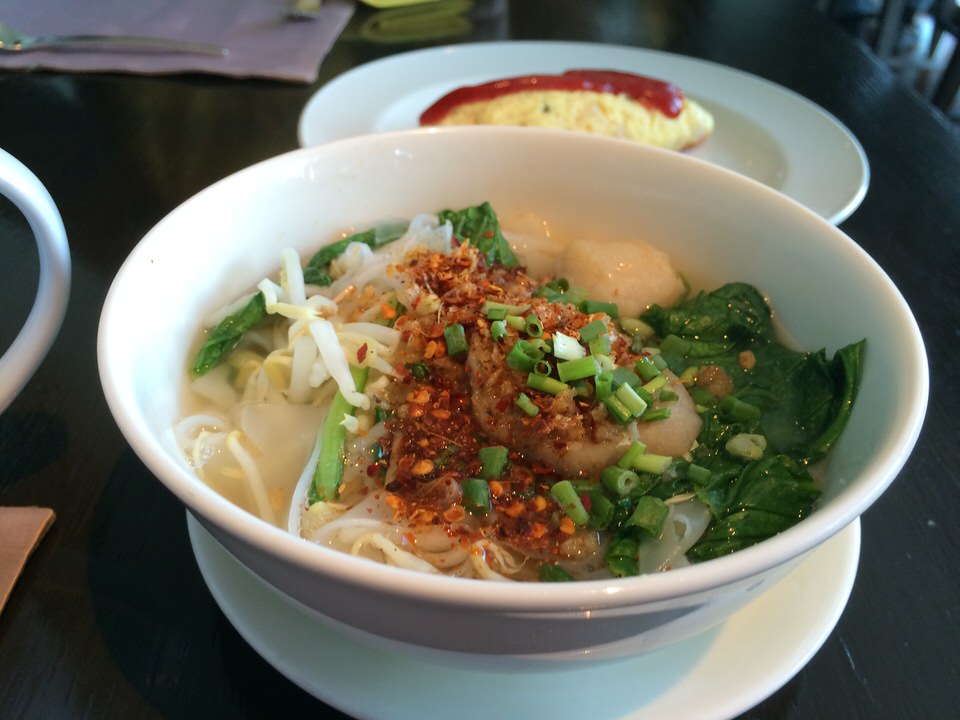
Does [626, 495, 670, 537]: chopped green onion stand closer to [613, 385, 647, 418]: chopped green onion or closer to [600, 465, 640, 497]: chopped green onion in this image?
[600, 465, 640, 497]: chopped green onion

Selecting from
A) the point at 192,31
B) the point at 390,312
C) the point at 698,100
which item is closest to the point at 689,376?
the point at 390,312

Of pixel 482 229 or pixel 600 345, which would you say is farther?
pixel 482 229

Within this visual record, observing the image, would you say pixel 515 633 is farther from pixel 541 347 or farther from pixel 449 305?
pixel 449 305

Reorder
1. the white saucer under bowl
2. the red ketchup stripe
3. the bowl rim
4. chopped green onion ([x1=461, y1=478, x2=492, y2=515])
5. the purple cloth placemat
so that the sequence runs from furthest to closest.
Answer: the purple cloth placemat, the red ketchup stripe, chopped green onion ([x1=461, y1=478, x2=492, y2=515]), the white saucer under bowl, the bowl rim

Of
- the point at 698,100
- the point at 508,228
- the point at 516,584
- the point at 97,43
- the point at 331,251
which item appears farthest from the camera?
the point at 97,43

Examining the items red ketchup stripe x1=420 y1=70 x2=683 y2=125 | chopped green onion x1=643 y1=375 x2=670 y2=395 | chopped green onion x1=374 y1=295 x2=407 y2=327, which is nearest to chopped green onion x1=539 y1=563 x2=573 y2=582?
chopped green onion x1=643 y1=375 x2=670 y2=395

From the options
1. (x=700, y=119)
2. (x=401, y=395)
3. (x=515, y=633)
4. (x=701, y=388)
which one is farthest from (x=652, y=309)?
(x=700, y=119)

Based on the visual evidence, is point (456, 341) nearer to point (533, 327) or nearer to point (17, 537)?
point (533, 327)
